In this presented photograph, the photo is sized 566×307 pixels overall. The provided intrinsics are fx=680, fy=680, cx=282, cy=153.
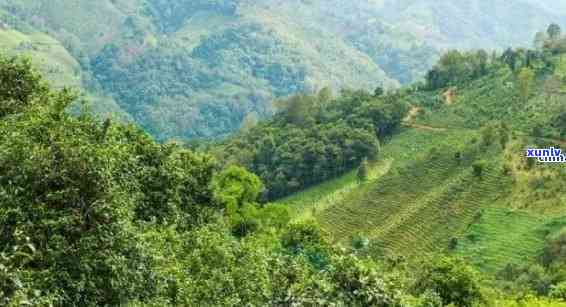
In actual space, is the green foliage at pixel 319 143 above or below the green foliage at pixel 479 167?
below

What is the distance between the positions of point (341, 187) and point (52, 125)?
4711 cm

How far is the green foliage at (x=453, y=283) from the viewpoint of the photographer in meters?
27.3

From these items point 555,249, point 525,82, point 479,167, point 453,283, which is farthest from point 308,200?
point 453,283

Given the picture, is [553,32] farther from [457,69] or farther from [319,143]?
[319,143]

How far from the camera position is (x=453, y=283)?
2756 centimetres

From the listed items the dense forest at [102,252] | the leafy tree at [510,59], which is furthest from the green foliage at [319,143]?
the dense forest at [102,252]

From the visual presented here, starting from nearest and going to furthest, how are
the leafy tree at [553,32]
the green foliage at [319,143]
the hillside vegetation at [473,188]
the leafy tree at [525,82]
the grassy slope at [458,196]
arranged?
the hillside vegetation at [473,188] → the grassy slope at [458,196] → the leafy tree at [525,82] → the green foliage at [319,143] → the leafy tree at [553,32]

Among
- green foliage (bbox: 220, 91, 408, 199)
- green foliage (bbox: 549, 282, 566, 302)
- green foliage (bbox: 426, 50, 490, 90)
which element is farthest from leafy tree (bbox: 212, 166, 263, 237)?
green foliage (bbox: 426, 50, 490, 90)

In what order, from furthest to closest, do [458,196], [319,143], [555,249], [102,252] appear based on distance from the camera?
1. [319,143]
2. [458,196]
3. [555,249]
4. [102,252]

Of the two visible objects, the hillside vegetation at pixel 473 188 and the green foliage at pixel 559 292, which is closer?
the green foliage at pixel 559 292

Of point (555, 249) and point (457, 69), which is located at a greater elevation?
point (457, 69)

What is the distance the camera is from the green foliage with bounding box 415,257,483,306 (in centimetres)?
2733

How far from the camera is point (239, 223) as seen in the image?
37.8 m

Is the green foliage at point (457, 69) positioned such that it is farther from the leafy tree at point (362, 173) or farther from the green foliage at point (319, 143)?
the leafy tree at point (362, 173)
